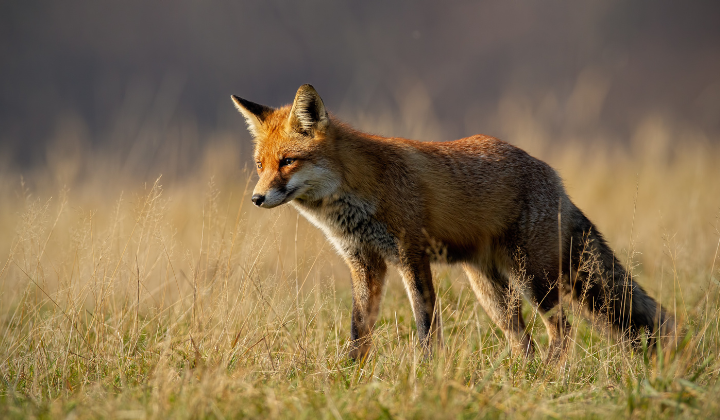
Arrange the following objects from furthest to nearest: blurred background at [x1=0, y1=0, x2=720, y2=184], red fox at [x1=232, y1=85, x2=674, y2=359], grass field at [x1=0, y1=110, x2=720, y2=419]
A: blurred background at [x1=0, y1=0, x2=720, y2=184]
red fox at [x1=232, y1=85, x2=674, y2=359]
grass field at [x1=0, y1=110, x2=720, y2=419]

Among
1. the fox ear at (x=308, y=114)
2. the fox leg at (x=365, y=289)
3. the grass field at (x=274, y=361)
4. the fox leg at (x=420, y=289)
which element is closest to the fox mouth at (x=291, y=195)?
the grass field at (x=274, y=361)

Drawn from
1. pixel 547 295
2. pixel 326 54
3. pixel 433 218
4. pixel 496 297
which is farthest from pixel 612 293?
pixel 326 54

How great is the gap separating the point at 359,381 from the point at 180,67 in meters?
27.9

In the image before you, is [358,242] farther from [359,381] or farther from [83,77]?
[83,77]

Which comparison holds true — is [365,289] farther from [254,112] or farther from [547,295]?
[254,112]

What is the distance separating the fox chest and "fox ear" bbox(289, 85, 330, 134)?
0.51 meters

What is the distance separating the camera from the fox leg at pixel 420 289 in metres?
3.48

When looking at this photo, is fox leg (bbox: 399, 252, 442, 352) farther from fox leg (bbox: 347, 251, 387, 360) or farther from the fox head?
the fox head

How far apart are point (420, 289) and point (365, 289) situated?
46cm

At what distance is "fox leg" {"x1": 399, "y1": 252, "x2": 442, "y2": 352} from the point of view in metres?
3.48

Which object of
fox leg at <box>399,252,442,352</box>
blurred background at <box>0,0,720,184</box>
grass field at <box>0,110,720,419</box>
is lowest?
grass field at <box>0,110,720,419</box>

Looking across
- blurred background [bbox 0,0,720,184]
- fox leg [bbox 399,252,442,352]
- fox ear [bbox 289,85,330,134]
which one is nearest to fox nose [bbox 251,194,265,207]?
fox ear [bbox 289,85,330,134]

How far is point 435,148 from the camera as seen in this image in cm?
414

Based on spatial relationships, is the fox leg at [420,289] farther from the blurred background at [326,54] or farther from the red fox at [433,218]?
the blurred background at [326,54]
